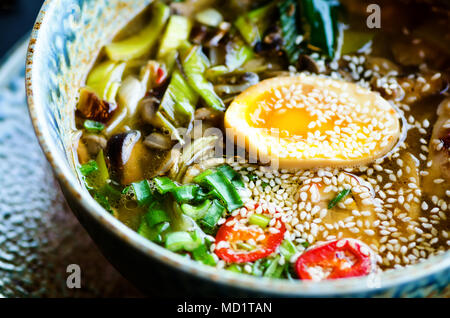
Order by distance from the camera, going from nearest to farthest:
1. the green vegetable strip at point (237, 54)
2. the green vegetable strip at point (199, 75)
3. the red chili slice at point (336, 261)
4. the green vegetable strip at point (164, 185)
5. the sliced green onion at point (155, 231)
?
the red chili slice at point (336, 261) < the sliced green onion at point (155, 231) < the green vegetable strip at point (164, 185) < the green vegetable strip at point (199, 75) < the green vegetable strip at point (237, 54)

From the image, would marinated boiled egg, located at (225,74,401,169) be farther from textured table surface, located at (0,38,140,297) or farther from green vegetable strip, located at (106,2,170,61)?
textured table surface, located at (0,38,140,297)

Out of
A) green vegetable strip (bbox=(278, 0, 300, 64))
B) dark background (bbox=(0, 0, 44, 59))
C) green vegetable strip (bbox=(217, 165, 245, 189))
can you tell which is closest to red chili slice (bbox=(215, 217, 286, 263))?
green vegetable strip (bbox=(217, 165, 245, 189))

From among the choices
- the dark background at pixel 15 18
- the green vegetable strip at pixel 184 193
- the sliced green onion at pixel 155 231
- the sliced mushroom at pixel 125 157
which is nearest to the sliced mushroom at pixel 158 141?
the sliced mushroom at pixel 125 157

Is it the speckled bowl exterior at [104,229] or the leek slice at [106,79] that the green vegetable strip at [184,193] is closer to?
the speckled bowl exterior at [104,229]

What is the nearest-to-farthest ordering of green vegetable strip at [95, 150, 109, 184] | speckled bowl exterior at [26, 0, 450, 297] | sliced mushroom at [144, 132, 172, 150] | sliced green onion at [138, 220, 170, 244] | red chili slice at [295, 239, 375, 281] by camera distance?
speckled bowl exterior at [26, 0, 450, 297] → red chili slice at [295, 239, 375, 281] → sliced green onion at [138, 220, 170, 244] → green vegetable strip at [95, 150, 109, 184] → sliced mushroom at [144, 132, 172, 150]

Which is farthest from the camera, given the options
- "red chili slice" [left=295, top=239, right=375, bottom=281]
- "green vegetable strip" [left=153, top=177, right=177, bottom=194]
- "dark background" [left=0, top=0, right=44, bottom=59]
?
"dark background" [left=0, top=0, right=44, bottom=59]

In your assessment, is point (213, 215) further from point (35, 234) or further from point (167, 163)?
point (35, 234)
